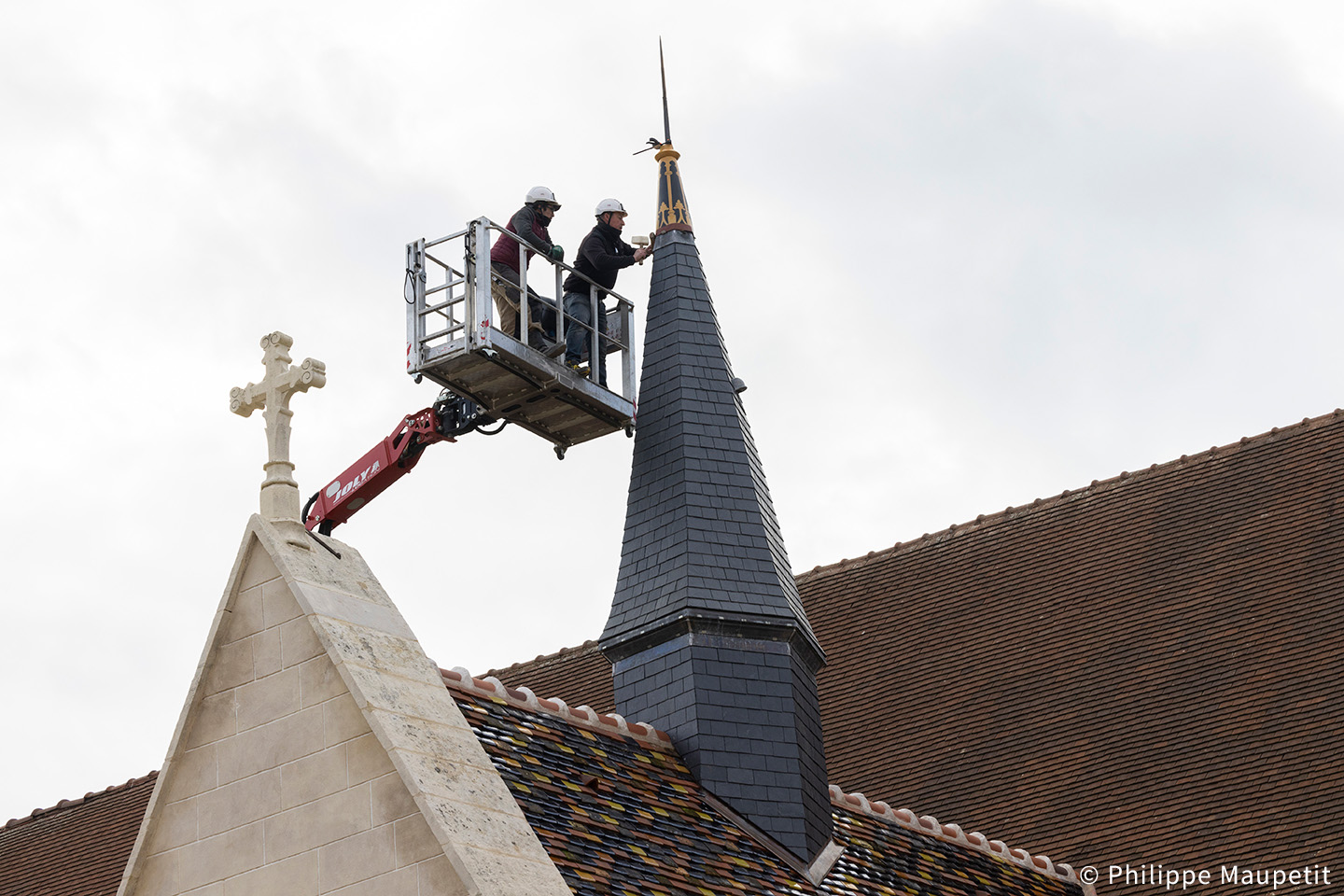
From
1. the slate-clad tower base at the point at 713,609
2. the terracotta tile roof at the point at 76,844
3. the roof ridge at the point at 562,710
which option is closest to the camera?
the roof ridge at the point at 562,710

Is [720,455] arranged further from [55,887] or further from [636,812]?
[55,887]

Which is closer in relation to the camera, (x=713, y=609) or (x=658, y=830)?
(x=658, y=830)

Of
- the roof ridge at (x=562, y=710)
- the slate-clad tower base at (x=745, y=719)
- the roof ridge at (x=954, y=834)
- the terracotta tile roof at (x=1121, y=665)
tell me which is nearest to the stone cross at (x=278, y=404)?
the roof ridge at (x=562, y=710)

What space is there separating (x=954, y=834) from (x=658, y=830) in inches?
202

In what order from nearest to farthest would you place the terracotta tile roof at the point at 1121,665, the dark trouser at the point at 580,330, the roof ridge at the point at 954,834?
the roof ridge at the point at 954,834, the dark trouser at the point at 580,330, the terracotta tile roof at the point at 1121,665

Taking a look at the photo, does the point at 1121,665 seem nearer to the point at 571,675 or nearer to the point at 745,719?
the point at 745,719

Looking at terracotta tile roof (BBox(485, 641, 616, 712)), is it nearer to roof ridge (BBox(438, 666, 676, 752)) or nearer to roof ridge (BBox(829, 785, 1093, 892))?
roof ridge (BBox(829, 785, 1093, 892))

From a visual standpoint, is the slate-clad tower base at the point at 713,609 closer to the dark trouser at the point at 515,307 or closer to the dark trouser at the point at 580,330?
the dark trouser at the point at 580,330

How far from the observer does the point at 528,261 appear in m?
20.5

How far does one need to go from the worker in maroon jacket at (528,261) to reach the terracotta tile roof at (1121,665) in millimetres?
6718

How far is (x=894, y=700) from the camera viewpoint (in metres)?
25.0

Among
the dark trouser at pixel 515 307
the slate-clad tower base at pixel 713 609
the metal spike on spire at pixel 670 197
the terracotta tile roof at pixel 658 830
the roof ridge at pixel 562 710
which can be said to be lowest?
the terracotta tile roof at pixel 658 830

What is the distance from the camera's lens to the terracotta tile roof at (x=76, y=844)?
2838 cm

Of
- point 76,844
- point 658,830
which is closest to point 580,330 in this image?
point 658,830
